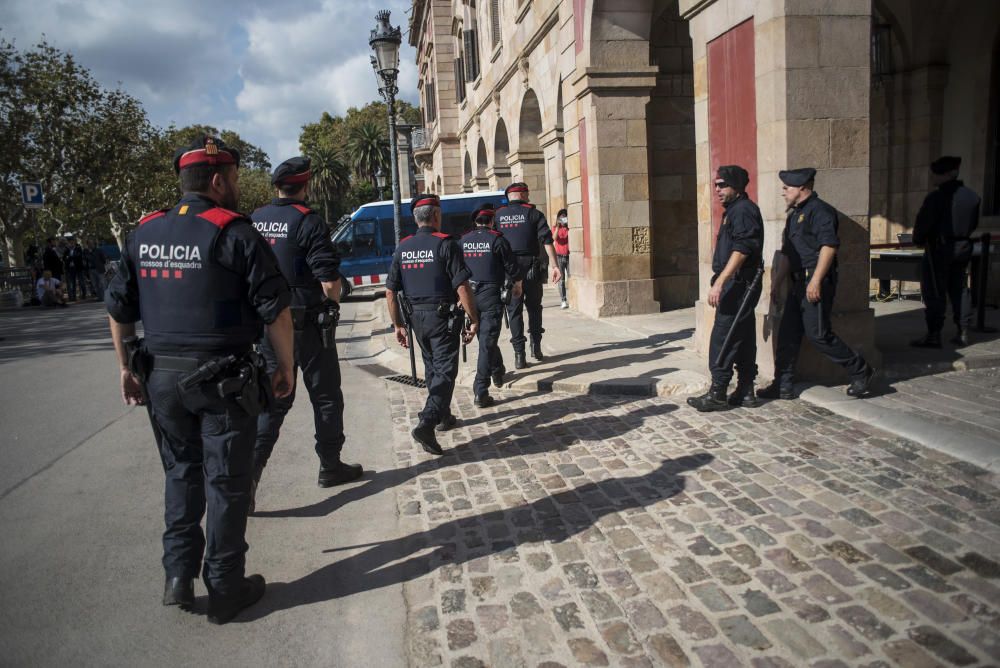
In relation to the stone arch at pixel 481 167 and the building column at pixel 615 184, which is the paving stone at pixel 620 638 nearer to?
the building column at pixel 615 184

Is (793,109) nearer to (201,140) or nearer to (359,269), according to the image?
(201,140)

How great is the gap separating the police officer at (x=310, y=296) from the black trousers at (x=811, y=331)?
3.63m

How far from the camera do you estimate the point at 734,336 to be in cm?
561

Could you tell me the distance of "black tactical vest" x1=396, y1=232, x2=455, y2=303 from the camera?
17.3 feet

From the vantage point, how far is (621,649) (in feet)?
8.77

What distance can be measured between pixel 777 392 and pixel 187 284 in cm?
478

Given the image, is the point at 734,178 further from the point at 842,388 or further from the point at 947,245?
the point at 947,245

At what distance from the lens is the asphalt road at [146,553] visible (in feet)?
9.38

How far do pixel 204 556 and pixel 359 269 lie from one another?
588 inches

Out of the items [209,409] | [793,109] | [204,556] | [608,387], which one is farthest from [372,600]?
[793,109]

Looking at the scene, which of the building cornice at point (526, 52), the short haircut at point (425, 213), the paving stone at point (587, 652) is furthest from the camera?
the building cornice at point (526, 52)

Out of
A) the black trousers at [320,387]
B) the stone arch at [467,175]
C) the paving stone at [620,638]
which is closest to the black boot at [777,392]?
the black trousers at [320,387]

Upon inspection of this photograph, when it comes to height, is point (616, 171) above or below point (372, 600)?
above

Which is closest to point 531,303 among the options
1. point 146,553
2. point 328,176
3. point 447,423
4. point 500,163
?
point 447,423
